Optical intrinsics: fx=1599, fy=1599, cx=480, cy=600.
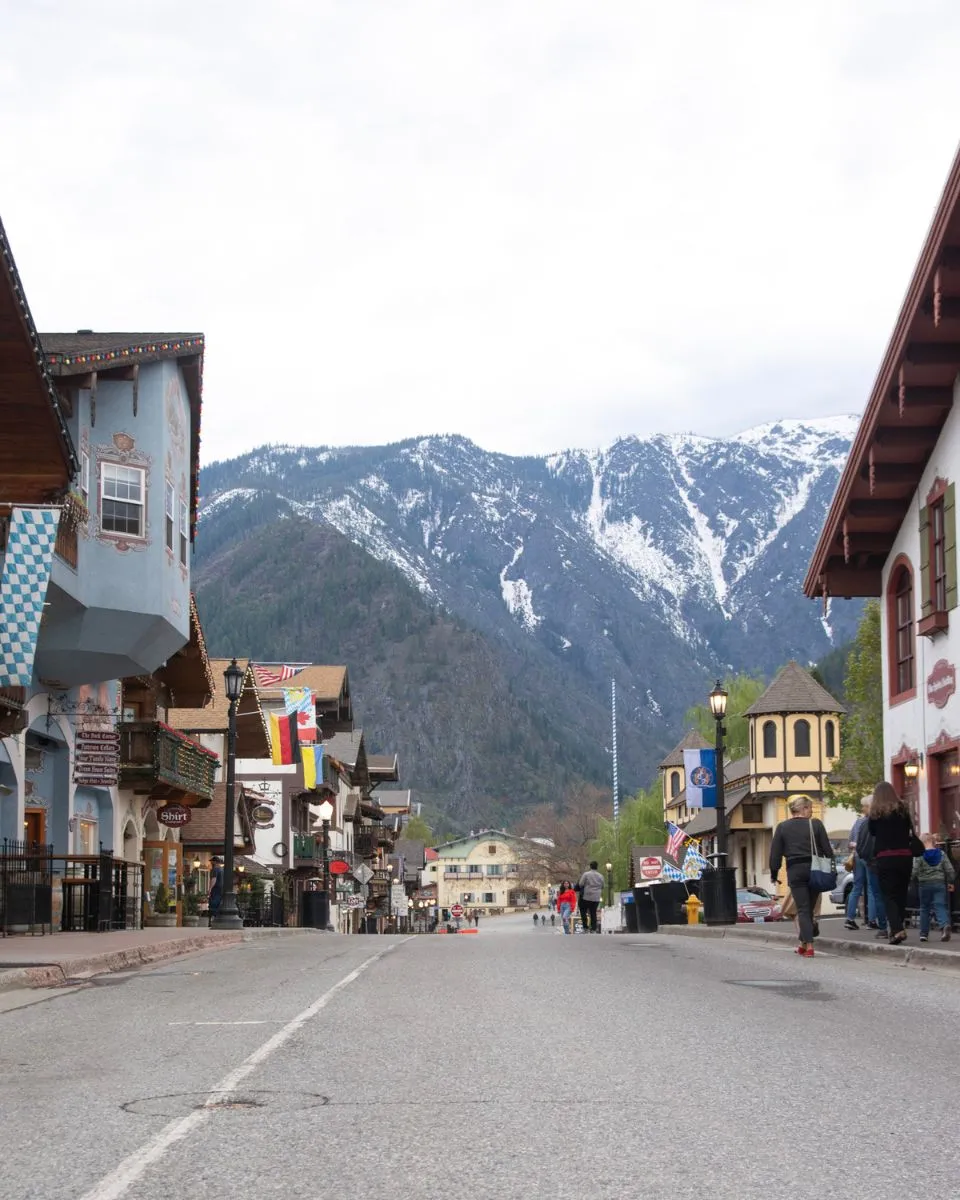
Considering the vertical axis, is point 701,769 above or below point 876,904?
above

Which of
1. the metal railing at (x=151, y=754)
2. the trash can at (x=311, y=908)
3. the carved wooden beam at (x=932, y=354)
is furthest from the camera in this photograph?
the trash can at (x=311, y=908)

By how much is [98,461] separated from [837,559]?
1375cm

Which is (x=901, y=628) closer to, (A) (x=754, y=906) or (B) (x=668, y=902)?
(B) (x=668, y=902)

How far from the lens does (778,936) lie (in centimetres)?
2436

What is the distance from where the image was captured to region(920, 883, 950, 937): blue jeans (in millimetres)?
20938

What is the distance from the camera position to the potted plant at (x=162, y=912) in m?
38.1

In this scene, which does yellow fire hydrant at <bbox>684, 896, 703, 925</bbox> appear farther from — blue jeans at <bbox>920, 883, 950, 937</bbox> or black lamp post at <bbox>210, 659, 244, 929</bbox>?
blue jeans at <bbox>920, 883, 950, 937</bbox>

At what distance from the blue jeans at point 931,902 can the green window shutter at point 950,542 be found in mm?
5230

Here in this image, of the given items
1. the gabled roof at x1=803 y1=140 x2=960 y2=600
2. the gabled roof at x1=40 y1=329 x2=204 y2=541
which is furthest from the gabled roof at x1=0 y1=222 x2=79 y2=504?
the gabled roof at x1=803 y1=140 x2=960 y2=600

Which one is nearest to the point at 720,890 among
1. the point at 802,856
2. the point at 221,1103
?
the point at 802,856

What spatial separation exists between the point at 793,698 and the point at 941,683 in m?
51.1

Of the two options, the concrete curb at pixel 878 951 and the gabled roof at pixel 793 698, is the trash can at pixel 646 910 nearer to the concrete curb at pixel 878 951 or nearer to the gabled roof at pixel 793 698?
the concrete curb at pixel 878 951

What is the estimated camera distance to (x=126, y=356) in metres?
28.1

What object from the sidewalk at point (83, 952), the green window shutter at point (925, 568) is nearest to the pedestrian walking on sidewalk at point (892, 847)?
the green window shutter at point (925, 568)
